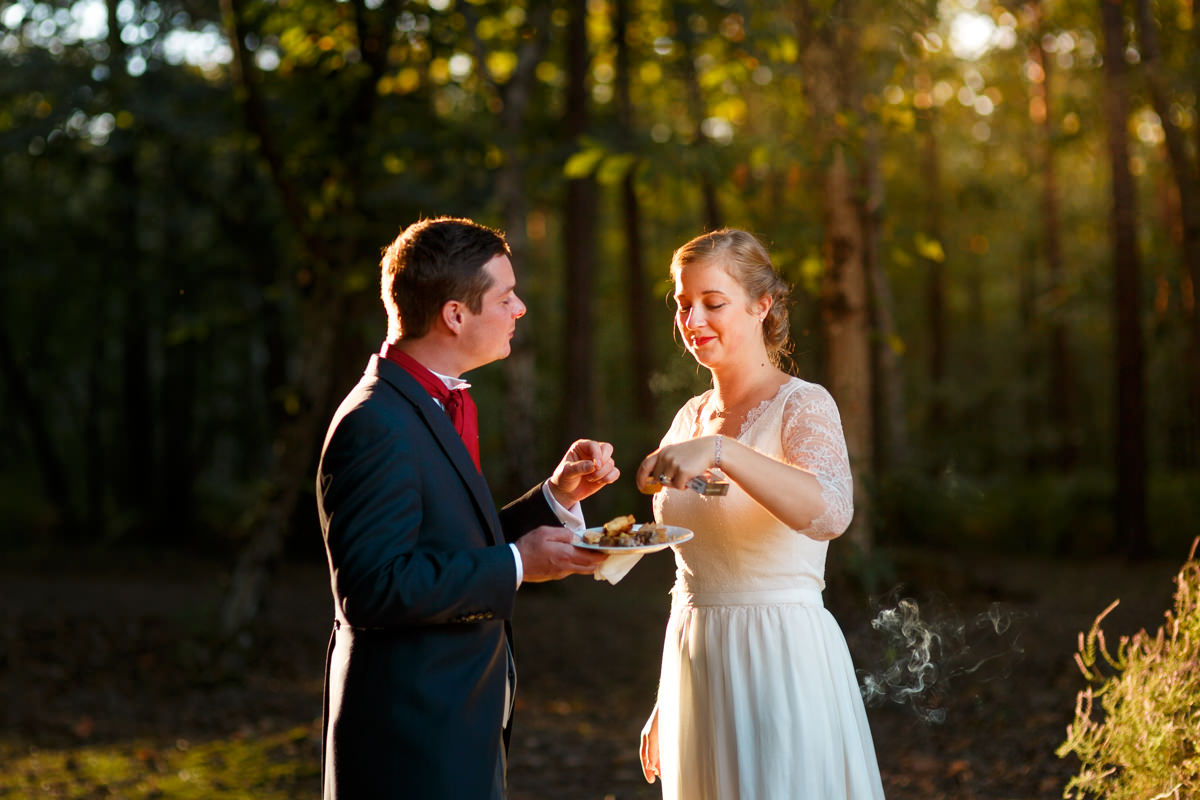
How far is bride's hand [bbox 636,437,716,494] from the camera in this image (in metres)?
2.85

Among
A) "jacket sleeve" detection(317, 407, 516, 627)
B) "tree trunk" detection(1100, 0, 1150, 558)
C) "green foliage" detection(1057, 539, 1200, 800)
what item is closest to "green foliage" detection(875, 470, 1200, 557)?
"tree trunk" detection(1100, 0, 1150, 558)

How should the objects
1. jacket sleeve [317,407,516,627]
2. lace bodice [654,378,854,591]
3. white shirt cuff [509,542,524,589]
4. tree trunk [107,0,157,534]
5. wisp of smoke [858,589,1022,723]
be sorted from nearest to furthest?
jacket sleeve [317,407,516,627] < white shirt cuff [509,542,524,589] < lace bodice [654,378,854,591] < wisp of smoke [858,589,1022,723] < tree trunk [107,0,157,534]

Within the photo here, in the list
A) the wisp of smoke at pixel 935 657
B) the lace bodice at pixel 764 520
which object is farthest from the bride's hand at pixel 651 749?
the wisp of smoke at pixel 935 657

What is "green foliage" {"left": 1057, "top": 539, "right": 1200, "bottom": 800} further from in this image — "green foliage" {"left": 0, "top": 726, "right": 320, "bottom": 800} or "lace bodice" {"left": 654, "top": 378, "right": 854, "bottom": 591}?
"green foliage" {"left": 0, "top": 726, "right": 320, "bottom": 800}

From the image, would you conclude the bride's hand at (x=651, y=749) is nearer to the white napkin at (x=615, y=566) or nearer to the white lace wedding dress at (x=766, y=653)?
the white lace wedding dress at (x=766, y=653)

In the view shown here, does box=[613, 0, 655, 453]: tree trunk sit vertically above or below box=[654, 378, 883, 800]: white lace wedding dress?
above

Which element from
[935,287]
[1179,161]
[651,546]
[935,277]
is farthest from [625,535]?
[935,277]

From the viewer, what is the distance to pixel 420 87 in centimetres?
1293

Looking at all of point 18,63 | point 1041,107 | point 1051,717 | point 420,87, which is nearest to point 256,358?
point 18,63

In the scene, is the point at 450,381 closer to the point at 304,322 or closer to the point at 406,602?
the point at 406,602

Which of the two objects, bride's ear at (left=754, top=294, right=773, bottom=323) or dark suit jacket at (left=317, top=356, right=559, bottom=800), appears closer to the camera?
dark suit jacket at (left=317, top=356, right=559, bottom=800)

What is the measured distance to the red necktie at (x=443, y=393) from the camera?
2.95 m

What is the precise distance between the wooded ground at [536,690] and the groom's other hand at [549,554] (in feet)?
13.6

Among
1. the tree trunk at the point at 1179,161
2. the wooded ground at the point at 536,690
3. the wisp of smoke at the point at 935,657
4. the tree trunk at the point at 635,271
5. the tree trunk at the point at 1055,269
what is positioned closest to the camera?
the wooded ground at the point at 536,690
